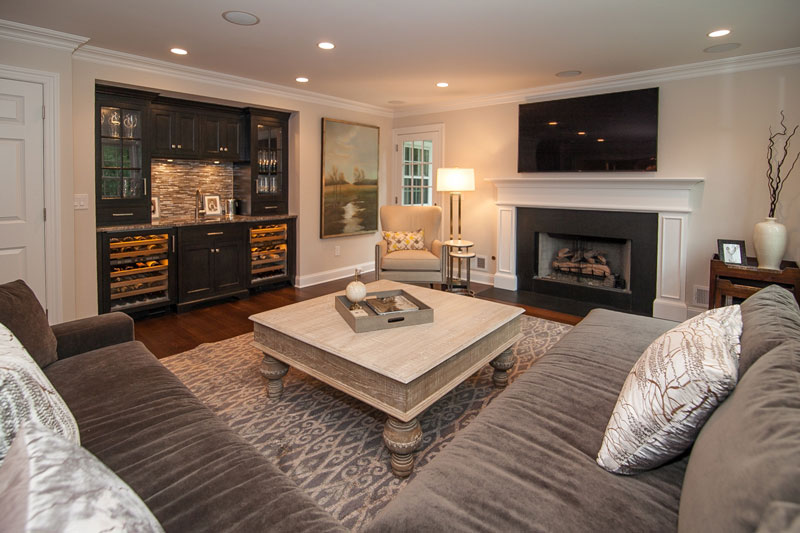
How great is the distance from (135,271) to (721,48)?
215 inches

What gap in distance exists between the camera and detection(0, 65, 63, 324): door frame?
3.54 m

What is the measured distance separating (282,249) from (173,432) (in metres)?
4.27

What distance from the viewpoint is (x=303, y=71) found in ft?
14.8

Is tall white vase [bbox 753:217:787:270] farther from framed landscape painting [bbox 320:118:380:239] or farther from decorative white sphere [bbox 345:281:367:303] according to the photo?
framed landscape painting [bbox 320:118:380:239]

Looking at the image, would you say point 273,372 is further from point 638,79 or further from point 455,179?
point 638,79

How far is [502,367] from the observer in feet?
9.11

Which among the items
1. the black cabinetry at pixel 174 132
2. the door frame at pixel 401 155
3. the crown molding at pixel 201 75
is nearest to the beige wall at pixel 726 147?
the door frame at pixel 401 155

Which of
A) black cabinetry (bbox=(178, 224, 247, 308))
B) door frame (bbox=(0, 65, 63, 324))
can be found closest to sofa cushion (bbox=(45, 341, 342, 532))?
door frame (bbox=(0, 65, 63, 324))

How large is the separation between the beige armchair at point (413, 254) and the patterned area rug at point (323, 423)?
1767mm

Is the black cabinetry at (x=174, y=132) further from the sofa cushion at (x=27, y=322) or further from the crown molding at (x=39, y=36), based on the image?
the sofa cushion at (x=27, y=322)

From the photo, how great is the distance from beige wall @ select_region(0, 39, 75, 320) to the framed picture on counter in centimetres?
162

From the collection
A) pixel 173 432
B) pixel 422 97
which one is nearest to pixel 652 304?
pixel 422 97

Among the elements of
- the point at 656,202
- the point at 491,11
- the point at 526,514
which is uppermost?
the point at 491,11

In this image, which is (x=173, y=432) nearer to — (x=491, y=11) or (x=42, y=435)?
(x=42, y=435)
